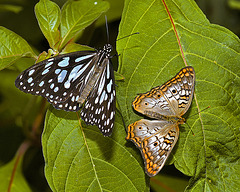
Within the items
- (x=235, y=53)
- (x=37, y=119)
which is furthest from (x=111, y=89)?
(x=37, y=119)

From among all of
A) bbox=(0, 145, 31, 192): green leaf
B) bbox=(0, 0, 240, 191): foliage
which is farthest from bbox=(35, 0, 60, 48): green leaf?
bbox=(0, 145, 31, 192): green leaf

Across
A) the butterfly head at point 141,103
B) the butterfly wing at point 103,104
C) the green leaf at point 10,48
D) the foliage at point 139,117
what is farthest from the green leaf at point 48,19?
the butterfly head at point 141,103

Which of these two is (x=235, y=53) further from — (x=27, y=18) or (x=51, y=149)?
(x=27, y=18)

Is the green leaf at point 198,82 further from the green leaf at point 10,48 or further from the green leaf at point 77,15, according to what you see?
the green leaf at point 10,48

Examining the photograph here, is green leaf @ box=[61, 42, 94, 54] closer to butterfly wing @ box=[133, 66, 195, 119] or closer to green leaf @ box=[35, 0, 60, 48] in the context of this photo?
green leaf @ box=[35, 0, 60, 48]

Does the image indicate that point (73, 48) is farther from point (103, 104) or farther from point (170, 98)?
point (170, 98)

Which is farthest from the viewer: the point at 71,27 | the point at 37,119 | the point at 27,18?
the point at 27,18

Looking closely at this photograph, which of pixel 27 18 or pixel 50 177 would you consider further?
pixel 27 18
